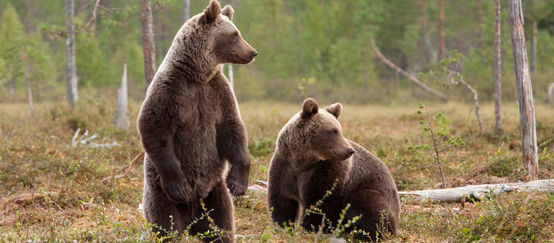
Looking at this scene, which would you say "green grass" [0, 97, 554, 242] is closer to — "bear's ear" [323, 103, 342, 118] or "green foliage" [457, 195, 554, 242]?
"green foliage" [457, 195, 554, 242]

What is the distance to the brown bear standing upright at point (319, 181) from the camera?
5230 mm

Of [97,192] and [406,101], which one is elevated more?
[97,192]

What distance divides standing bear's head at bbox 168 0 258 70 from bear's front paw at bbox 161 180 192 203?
A: 0.95 m

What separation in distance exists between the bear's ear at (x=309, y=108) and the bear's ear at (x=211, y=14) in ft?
4.42

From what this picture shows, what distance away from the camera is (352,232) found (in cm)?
504

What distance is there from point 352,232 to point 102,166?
4.64m

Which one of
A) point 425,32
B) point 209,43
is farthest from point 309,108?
point 425,32

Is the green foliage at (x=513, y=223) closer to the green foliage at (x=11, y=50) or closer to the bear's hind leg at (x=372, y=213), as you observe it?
the bear's hind leg at (x=372, y=213)

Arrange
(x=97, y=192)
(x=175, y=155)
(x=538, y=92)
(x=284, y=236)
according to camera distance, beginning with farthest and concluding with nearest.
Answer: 1. (x=538, y=92)
2. (x=97, y=192)
3. (x=284, y=236)
4. (x=175, y=155)

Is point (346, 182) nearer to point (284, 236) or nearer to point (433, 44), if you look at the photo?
point (284, 236)

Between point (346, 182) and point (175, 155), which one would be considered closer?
point (175, 155)

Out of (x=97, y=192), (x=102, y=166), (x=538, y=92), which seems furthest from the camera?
(x=538, y=92)

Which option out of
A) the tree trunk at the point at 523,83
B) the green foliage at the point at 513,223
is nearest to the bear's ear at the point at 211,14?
the green foliage at the point at 513,223

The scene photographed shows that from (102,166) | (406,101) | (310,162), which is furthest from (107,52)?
(310,162)
